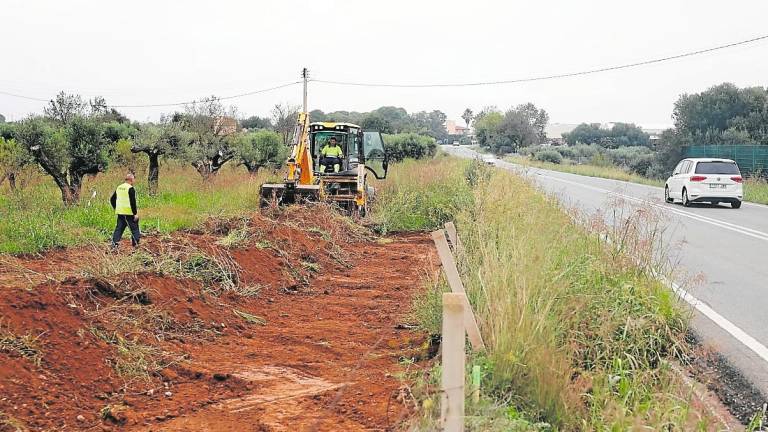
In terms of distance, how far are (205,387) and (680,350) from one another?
14.9 ft

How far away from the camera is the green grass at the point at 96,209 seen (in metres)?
14.2

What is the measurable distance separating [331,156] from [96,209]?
644 centimetres

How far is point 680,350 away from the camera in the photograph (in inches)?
273

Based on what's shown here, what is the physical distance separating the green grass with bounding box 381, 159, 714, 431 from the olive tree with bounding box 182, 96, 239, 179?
20.2m

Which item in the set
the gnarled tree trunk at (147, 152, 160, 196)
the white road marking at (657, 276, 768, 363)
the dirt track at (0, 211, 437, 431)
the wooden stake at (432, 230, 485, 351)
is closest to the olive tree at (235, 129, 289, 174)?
the gnarled tree trunk at (147, 152, 160, 196)

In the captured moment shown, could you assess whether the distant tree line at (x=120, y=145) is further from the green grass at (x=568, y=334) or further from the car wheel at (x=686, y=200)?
the car wheel at (x=686, y=200)

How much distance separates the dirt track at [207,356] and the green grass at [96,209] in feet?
11.9

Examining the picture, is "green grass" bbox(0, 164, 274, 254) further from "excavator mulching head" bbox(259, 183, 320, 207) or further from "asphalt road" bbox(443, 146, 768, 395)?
"asphalt road" bbox(443, 146, 768, 395)

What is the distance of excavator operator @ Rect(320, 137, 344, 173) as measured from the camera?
20.1 metres

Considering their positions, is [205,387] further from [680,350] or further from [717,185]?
[717,185]

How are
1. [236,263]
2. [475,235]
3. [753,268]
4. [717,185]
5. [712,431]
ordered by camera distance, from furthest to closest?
1. [717,185]
2. [753,268]
3. [236,263]
4. [475,235]
5. [712,431]

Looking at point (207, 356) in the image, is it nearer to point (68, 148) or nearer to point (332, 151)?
point (332, 151)

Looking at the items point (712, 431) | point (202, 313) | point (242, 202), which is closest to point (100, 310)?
point (202, 313)

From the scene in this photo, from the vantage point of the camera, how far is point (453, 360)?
152 inches
